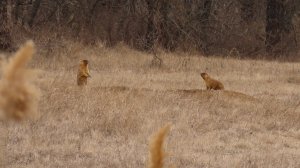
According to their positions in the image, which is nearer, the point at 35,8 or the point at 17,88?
the point at 17,88

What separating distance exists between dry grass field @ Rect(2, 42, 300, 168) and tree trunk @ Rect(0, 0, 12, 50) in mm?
2689

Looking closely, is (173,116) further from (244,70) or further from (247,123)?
(244,70)

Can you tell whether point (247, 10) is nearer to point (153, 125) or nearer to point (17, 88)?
point (153, 125)

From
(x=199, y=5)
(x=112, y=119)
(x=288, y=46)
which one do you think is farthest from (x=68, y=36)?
(x=112, y=119)

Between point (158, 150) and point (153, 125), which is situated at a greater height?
point (158, 150)

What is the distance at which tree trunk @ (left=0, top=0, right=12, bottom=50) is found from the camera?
50.6 ft

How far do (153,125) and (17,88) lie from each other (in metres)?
6.96

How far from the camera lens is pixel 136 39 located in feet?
61.8

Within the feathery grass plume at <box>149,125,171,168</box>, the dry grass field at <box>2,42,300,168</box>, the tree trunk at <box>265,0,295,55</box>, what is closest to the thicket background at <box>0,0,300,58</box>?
the tree trunk at <box>265,0,295,55</box>

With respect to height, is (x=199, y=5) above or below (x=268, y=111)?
above

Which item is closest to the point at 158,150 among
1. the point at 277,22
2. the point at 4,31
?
the point at 4,31

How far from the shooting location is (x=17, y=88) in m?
1.05

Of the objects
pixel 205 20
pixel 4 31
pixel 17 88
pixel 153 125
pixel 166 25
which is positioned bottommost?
pixel 153 125

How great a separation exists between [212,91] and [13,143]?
440cm
